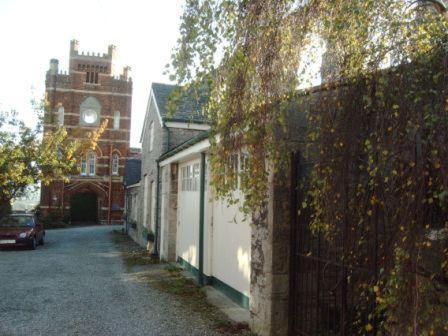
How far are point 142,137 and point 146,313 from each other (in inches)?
572

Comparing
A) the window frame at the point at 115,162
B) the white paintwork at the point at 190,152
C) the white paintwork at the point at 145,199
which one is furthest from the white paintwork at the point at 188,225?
the window frame at the point at 115,162

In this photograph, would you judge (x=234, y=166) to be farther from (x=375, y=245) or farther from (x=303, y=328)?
(x=303, y=328)

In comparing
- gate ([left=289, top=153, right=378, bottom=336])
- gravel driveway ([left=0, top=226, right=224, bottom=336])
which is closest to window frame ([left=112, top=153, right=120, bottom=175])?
gravel driveway ([left=0, top=226, right=224, bottom=336])

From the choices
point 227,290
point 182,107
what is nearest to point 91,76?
point 182,107

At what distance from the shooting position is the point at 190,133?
1479cm

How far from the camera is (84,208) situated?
3800 centimetres

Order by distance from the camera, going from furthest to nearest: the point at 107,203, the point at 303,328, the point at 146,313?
the point at 107,203 → the point at 146,313 → the point at 303,328

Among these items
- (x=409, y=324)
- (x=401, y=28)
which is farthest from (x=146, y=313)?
(x=401, y=28)

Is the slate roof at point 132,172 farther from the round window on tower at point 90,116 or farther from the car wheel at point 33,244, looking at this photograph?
the round window on tower at point 90,116

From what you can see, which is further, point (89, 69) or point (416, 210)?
point (89, 69)

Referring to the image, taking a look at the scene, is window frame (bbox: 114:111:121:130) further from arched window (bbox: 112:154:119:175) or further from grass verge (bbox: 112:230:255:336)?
grass verge (bbox: 112:230:255:336)

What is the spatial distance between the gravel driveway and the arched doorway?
84.7 feet

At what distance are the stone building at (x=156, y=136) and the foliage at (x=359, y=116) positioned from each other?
751 centimetres

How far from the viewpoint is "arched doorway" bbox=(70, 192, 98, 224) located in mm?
37688
